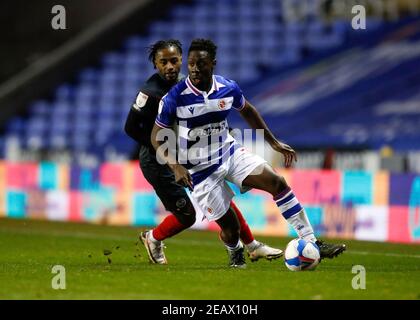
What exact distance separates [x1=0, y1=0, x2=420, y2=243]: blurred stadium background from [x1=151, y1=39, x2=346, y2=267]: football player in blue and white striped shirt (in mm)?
5369

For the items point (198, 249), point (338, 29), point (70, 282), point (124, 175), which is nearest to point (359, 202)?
point (198, 249)

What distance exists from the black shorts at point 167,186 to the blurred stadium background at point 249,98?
492 centimetres

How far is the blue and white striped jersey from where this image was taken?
9180 millimetres

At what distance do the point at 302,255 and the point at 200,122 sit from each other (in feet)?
4.81

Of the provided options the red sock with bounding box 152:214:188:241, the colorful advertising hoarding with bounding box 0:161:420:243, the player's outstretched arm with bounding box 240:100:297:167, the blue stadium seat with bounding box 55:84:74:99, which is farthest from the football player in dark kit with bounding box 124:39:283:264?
the blue stadium seat with bounding box 55:84:74:99

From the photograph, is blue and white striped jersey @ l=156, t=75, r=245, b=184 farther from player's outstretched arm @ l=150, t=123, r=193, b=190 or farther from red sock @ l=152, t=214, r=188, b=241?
red sock @ l=152, t=214, r=188, b=241

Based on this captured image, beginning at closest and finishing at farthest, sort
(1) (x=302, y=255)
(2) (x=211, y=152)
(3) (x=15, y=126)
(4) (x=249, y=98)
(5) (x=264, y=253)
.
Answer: (1) (x=302, y=255)
(2) (x=211, y=152)
(5) (x=264, y=253)
(4) (x=249, y=98)
(3) (x=15, y=126)

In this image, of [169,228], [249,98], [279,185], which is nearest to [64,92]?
[249,98]

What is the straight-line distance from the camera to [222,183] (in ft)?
30.6

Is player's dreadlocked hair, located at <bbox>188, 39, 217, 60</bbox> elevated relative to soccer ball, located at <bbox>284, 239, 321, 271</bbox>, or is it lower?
elevated

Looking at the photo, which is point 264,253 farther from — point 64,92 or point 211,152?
point 64,92

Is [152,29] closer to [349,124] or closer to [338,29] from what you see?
[338,29]

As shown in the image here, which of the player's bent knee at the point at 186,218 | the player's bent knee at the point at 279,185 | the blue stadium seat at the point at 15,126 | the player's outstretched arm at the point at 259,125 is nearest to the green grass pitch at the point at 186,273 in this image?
the player's bent knee at the point at 186,218

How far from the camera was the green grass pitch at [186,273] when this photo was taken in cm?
770
